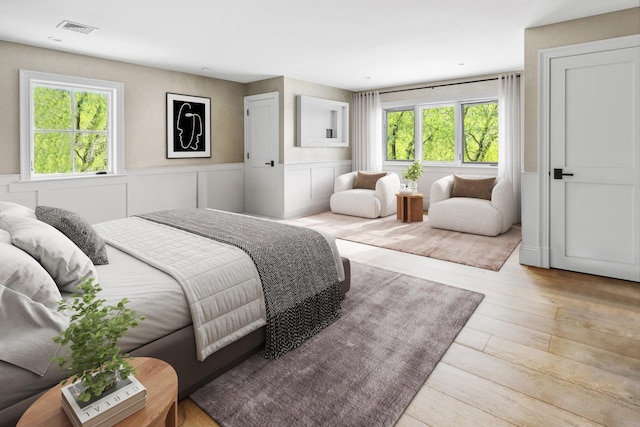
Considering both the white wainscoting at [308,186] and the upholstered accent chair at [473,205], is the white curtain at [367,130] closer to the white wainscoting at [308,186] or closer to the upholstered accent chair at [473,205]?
the white wainscoting at [308,186]

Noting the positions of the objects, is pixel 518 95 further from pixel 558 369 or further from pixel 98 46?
pixel 98 46

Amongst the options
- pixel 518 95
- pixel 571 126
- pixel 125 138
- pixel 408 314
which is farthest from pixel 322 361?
pixel 518 95

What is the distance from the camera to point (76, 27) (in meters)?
3.69

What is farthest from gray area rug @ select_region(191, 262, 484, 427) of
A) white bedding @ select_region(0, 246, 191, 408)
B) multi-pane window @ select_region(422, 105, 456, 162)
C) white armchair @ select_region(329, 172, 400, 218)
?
multi-pane window @ select_region(422, 105, 456, 162)

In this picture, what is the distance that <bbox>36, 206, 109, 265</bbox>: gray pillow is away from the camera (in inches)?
78.9

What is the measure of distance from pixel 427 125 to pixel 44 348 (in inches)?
272

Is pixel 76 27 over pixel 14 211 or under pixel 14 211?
over

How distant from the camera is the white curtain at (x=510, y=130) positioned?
593cm

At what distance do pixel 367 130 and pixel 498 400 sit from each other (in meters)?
6.40

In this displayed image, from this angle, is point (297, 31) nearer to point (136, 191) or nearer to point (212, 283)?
point (212, 283)

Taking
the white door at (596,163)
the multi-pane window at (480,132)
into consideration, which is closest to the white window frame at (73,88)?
the white door at (596,163)

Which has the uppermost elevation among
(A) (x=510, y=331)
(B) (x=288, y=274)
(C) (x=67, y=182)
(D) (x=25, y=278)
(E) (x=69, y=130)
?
(E) (x=69, y=130)

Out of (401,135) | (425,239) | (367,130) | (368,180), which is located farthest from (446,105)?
(425,239)

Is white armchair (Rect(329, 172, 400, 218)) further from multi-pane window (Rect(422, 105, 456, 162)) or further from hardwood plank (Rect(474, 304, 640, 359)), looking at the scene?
hardwood plank (Rect(474, 304, 640, 359))
